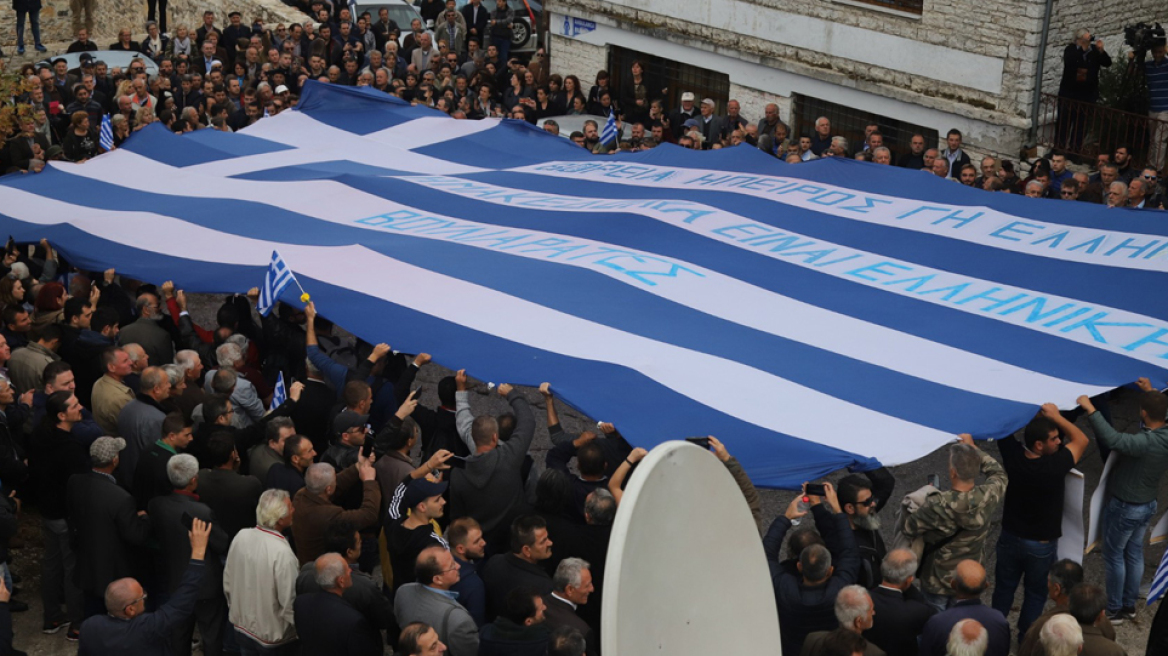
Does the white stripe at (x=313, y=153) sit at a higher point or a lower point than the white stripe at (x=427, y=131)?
lower

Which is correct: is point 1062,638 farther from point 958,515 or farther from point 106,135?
point 106,135

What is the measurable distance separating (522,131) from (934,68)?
4.98m

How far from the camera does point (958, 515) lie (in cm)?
612

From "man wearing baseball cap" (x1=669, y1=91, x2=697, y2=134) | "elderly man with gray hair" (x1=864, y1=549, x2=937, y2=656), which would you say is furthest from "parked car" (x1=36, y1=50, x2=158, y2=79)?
"elderly man with gray hair" (x1=864, y1=549, x2=937, y2=656)

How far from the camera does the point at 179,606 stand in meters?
5.62

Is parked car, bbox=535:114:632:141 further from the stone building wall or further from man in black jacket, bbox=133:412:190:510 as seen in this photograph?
man in black jacket, bbox=133:412:190:510

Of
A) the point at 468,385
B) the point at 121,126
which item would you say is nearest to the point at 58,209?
the point at 121,126

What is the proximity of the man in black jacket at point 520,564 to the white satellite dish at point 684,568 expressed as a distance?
7.44 ft

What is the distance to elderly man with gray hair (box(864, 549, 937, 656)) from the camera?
17.8ft

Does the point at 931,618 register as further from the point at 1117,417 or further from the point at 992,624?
the point at 1117,417

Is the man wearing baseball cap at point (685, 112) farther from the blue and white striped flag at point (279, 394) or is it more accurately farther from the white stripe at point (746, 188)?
the blue and white striped flag at point (279, 394)

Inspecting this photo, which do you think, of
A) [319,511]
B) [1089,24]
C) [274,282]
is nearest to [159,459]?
[319,511]

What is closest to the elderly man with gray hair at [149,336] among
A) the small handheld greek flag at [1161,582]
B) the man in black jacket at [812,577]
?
the man in black jacket at [812,577]

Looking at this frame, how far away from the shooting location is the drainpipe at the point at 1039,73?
1300 cm
